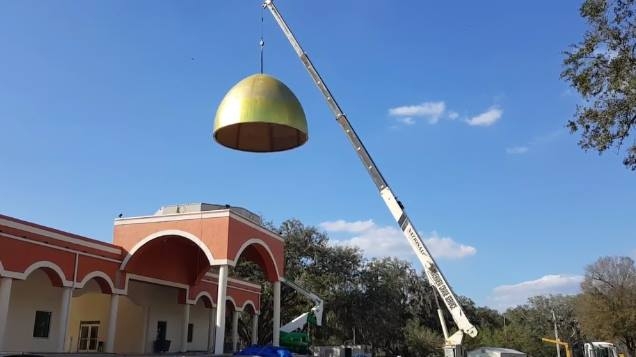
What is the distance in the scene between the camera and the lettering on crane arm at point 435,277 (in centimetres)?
2295

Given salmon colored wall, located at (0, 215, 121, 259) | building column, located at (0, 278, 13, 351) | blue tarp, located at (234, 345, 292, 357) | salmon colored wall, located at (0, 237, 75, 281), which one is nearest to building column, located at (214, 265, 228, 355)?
blue tarp, located at (234, 345, 292, 357)

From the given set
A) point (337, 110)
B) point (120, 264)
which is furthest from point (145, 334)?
point (337, 110)

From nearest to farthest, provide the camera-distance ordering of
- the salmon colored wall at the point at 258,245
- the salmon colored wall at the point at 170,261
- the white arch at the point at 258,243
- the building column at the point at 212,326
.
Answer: the salmon colored wall at the point at 258,245 < the white arch at the point at 258,243 < the salmon colored wall at the point at 170,261 < the building column at the point at 212,326

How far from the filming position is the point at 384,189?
2453 cm

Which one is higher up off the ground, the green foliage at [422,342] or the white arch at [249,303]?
the white arch at [249,303]

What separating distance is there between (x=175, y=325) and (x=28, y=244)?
12717mm

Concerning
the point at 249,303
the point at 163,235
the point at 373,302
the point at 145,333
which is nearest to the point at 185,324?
the point at 145,333

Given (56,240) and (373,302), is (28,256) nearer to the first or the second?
(56,240)

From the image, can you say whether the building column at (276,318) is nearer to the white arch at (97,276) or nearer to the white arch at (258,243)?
the white arch at (258,243)

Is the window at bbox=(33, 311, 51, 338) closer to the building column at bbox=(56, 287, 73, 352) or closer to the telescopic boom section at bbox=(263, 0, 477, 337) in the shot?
the building column at bbox=(56, 287, 73, 352)

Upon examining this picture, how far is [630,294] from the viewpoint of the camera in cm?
4388

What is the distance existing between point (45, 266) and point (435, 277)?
48.2 feet

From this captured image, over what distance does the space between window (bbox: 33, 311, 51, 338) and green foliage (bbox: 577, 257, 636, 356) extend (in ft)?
127

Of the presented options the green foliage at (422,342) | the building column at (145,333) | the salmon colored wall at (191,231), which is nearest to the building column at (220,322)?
the salmon colored wall at (191,231)
